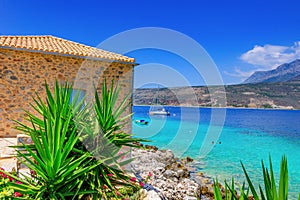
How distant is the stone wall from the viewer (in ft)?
27.4

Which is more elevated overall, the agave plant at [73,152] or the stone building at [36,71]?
the stone building at [36,71]

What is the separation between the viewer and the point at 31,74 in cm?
865

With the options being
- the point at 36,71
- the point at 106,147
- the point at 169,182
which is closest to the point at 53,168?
the point at 106,147

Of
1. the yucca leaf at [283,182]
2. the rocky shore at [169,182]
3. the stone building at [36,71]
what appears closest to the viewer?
the yucca leaf at [283,182]

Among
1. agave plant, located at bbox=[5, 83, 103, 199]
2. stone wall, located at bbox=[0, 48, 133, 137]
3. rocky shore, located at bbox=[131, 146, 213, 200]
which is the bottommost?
rocky shore, located at bbox=[131, 146, 213, 200]

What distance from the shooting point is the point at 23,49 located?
8.29 metres

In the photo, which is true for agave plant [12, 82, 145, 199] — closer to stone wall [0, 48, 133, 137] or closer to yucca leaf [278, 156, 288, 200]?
yucca leaf [278, 156, 288, 200]

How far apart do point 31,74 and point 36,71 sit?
0.69ft

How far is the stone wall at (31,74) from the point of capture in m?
8.36

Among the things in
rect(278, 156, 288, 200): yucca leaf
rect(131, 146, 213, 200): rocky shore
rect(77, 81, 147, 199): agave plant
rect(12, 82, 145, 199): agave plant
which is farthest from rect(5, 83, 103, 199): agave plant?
rect(278, 156, 288, 200): yucca leaf

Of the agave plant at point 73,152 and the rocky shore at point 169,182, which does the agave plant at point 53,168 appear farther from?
the rocky shore at point 169,182

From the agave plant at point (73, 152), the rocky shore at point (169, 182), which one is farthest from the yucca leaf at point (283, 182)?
the rocky shore at point (169, 182)

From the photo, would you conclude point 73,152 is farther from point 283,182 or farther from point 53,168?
point 283,182

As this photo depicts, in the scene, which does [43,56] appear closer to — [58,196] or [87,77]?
[87,77]
